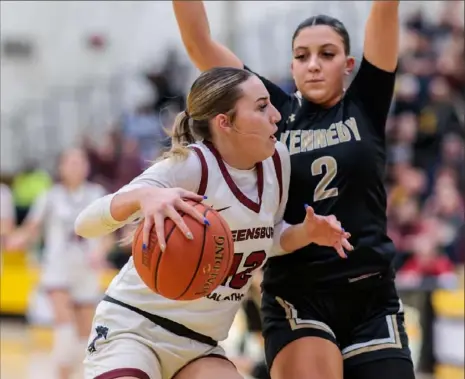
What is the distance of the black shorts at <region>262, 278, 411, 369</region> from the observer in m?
3.38

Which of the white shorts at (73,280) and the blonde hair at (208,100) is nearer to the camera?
the blonde hair at (208,100)

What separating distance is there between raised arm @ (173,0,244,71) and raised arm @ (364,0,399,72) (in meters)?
0.58

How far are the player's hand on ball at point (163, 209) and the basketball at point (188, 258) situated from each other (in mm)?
26

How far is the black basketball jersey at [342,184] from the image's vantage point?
3447 millimetres

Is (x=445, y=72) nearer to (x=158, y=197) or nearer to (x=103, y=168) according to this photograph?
(x=103, y=168)

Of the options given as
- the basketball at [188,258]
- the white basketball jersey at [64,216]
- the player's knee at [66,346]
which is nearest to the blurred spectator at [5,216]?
the white basketball jersey at [64,216]

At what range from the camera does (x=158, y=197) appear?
9.00ft

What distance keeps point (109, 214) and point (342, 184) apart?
3.24 feet

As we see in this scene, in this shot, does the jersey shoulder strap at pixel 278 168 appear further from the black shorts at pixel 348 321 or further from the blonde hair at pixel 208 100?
the black shorts at pixel 348 321

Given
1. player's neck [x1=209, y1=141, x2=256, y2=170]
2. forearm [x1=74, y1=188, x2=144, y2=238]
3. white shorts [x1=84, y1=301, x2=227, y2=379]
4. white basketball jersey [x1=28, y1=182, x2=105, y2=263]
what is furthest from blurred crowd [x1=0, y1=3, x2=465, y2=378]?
forearm [x1=74, y1=188, x2=144, y2=238]

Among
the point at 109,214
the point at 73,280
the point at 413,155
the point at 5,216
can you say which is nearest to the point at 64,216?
the point at 73,280

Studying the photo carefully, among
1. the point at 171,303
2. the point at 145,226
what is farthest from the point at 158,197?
the point at 171,303

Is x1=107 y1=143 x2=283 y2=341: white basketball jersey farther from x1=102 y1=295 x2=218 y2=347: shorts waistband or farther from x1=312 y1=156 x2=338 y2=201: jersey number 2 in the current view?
x1=312 y1=156 x2=338 y2=201: jersey number 2

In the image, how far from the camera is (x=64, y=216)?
23.2 feet
